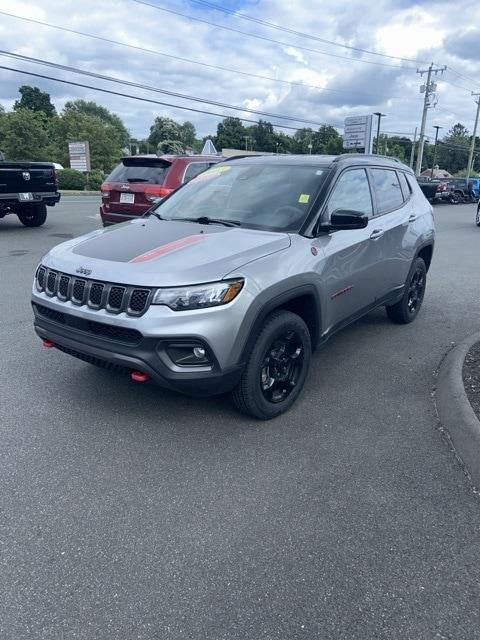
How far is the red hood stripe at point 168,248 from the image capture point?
10.6ft

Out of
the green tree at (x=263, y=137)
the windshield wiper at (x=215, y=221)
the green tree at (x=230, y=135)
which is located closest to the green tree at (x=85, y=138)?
the green tree at (x=230, y=135)

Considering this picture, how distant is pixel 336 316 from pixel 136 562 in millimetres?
2507

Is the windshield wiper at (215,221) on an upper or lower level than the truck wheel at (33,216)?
upper

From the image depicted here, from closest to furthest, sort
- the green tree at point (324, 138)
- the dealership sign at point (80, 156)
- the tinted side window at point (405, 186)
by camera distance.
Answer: the tinted side window at point (405, 186), the dealership sign at point (80, 156), the green tree at point (324, 138)

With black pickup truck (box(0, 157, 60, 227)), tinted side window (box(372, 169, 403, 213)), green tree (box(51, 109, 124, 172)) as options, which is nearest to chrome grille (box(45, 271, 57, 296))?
tinted side window (box(372, 169, 403, 213))

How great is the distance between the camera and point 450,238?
14.3 meters

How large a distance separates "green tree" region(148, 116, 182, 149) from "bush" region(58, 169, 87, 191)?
56.0 m

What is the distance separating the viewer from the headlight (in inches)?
118

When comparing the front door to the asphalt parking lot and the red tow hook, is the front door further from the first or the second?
the red tow hook

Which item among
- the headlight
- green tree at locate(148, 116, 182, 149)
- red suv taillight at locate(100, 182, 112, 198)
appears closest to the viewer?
A: the headlight

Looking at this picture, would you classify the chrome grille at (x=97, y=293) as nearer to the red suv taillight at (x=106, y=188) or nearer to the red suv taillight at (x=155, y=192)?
the red suv taillight at (x=155, y=192)

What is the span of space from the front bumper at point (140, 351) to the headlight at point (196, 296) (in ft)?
0.51

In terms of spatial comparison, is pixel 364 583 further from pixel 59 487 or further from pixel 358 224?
pixel 358 224

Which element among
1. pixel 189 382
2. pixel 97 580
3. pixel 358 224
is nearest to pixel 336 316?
pixel 358 224
